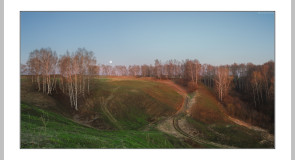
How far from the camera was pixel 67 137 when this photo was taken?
680 cm

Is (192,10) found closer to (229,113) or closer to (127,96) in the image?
(229,113)

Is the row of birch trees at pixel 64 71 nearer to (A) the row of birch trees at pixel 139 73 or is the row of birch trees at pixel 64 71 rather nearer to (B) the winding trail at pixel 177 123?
(A) the row of birch trees at pixel 139 73

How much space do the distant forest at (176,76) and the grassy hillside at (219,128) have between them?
0.76 meters

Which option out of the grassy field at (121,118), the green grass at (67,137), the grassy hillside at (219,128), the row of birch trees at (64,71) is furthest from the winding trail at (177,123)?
the row of birch trees at (64,71)

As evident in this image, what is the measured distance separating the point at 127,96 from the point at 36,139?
7.46m

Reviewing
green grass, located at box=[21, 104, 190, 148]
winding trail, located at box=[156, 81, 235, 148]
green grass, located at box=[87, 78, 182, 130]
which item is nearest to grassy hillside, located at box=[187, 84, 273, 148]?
winding trail, located at box=[156, 81, 235, 148]

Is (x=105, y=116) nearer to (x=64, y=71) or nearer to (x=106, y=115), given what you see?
(x=106, y=115)

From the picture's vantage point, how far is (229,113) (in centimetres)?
1014

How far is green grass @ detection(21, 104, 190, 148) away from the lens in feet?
21.3

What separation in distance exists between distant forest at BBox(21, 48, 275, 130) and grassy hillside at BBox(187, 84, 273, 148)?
760 millimetres

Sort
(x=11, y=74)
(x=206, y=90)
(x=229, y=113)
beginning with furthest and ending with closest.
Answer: (x=206, y=90), (x=229, y=113), (x=11, y=74)

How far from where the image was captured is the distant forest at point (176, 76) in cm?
986

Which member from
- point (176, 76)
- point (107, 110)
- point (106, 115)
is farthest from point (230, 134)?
point (107, 110)
